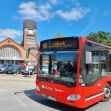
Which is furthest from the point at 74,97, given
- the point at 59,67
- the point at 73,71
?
the point at 59,67

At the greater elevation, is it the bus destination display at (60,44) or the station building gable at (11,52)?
the station building gable at (11,52)

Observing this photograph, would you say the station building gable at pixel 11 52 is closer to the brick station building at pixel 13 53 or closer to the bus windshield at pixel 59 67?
the brick station building at pixel 13 53

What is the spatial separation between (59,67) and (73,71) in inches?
33.5

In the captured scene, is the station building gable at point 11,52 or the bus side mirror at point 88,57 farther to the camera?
the station building gable at point 11,52

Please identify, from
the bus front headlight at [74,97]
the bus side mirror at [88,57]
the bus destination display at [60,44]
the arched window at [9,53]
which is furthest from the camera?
the arched window at [9,53]

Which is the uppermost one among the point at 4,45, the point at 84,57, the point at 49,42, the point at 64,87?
the point at 4,45

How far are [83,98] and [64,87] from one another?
784 mm

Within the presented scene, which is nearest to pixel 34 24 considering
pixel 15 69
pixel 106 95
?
pixel 15 69

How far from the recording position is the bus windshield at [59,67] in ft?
30.8

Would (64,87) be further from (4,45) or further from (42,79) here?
(4,45)

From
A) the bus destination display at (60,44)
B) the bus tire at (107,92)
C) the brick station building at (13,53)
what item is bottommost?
the bus tire at (107,92)

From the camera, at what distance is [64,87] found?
31.2 feet

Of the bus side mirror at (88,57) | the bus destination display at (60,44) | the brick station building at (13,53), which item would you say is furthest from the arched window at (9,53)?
the bus side mirror at (88,57)

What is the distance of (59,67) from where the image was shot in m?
10.0
